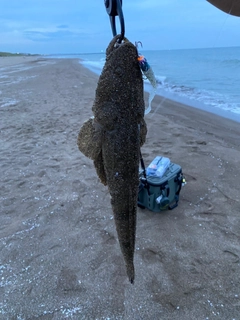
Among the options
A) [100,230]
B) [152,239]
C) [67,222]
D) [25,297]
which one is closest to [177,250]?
[152,239]

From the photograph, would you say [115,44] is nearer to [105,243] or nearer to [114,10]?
[114,10]

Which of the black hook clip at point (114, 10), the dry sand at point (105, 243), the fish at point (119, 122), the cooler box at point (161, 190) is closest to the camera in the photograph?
the black hook clip at point (114, 10)

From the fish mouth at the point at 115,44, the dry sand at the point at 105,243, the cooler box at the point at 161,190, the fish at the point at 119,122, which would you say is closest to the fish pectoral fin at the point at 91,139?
the fish at the point at 119,122

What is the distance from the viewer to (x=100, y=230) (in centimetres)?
366

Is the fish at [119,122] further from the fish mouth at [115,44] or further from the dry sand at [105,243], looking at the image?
the dry sand at [105,243]

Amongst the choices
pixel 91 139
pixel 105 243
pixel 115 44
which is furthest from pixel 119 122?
pixel 105 243

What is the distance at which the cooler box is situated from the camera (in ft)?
12.4

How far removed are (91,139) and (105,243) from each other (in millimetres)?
2177

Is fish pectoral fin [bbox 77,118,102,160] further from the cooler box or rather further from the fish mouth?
the cooler box

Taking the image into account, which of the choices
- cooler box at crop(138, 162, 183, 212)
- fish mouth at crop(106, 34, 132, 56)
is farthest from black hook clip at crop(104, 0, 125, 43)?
cooler box at crop(138, 162, 183, 212)

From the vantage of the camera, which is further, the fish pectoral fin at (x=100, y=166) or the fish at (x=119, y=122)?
the fish pectoral fin at (x=100, y=166)

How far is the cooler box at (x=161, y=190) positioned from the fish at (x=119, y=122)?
2130mm

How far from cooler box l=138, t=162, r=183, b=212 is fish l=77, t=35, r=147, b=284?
2.13m

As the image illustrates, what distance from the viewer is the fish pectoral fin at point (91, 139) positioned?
164cm
